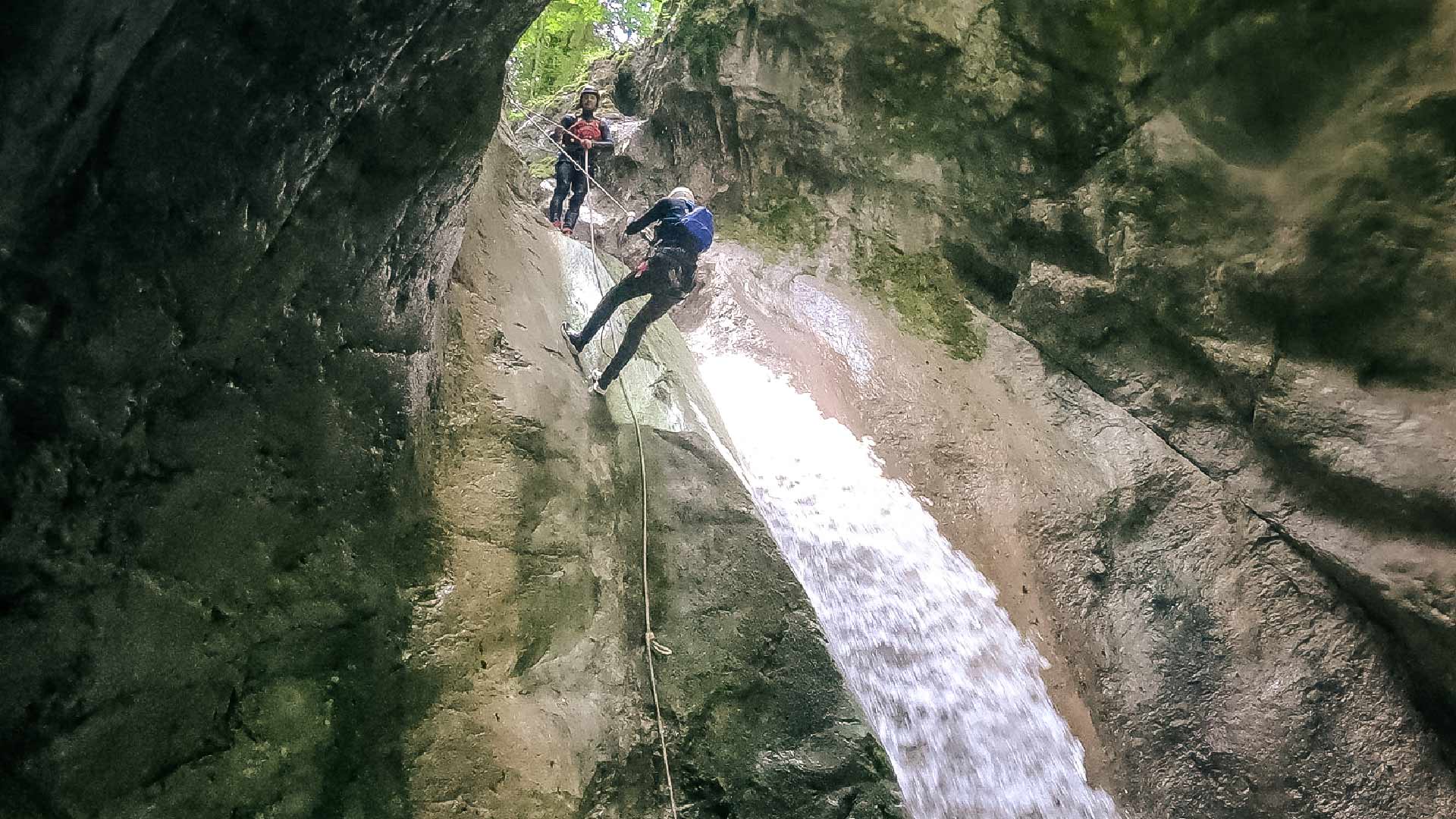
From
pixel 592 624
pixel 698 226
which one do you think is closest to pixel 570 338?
pixel 698 226

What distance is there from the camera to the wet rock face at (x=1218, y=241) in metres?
5.24

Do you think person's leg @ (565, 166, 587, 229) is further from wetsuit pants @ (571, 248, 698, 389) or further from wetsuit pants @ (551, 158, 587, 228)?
wetsuit pants @ (571, 248, 698, 389)

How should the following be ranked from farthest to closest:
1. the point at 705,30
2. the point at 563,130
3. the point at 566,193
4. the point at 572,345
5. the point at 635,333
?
the point at 705,30
the point at 566,193
the point at 563,130
the point at 572,345
the point at 635,333

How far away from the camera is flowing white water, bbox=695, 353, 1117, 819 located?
499cm

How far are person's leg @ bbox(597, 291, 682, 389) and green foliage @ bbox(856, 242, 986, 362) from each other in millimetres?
3509

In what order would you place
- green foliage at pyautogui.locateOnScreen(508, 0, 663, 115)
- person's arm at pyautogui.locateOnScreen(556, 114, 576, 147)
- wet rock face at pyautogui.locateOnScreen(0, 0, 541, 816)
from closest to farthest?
1. wet rock face at pyautogui.locateOnScreen(0, 0, 541, 816)
2. person's arm at pyautogui.locateOnScreen(556, 114, 576, 147)
3. green foliage at pyautogui.locateOnScreen(508, 0, 663, 115)

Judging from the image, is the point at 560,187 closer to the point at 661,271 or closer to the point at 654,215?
the point at 654,215

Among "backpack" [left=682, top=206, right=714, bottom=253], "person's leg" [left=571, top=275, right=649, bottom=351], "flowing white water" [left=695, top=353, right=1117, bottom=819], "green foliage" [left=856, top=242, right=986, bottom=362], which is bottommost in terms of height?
"flowing white water" [left=695, top=353, right=1117, bottom=819]

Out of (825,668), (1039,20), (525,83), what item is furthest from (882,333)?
(525,83)

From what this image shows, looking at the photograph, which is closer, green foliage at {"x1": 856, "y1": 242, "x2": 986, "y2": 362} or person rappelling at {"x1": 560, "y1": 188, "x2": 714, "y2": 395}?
person rappelling at {"x1": 560, "y1": 188, "x2": 714, "y2": 395}

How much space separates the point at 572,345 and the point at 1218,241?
4982 mm

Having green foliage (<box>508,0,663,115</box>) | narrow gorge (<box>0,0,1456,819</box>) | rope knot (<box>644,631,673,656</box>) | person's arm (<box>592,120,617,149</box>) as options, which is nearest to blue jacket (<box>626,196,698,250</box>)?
narrow gorge (<box>0,0,1456,819</box>)

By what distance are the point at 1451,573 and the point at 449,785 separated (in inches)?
241

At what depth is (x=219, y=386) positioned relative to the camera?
2.78 meters
